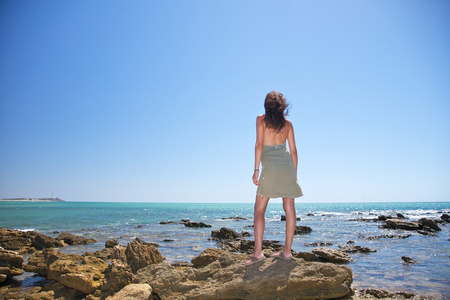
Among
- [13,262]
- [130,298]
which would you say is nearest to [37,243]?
[13,262]

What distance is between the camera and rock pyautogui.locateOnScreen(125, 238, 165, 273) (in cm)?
712

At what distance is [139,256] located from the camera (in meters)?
7.28

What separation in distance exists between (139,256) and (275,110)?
196 inches

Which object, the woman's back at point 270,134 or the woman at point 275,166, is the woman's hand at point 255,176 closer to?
the woman at point 275,166

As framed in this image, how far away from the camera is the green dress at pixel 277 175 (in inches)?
199

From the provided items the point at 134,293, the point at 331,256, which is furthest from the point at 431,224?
the point at 134,293

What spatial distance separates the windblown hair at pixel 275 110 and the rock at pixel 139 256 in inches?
183

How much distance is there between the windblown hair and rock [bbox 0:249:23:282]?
753 centimetres

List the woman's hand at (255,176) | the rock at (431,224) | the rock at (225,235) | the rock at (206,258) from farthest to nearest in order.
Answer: the rock at (431,224) < the rock at (225,235) < the rock at (206,258) < the woman's hand at (255,176)

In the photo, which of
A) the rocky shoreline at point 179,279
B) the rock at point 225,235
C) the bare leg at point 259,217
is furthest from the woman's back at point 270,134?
the rock at point 225,235

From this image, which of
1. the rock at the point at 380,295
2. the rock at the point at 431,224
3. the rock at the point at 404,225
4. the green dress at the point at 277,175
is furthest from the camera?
the rock at the point at 404,225

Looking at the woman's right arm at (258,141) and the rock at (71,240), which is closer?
the woman's right arm at (258,141)

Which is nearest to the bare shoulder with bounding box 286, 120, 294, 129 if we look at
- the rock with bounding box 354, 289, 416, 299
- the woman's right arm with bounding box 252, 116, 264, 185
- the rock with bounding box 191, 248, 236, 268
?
the woman's right arm with bounding box 252, 116, 264, 185

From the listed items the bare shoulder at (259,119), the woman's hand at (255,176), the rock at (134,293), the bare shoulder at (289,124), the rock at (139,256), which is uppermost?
the bare shoulder at (259,119)
